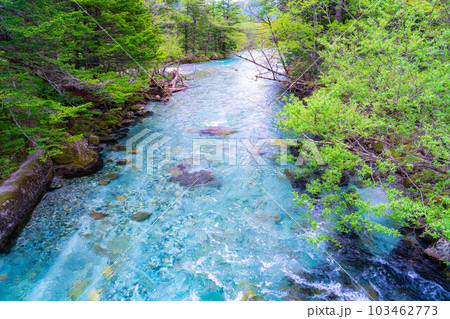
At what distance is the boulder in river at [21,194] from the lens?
13.4ft

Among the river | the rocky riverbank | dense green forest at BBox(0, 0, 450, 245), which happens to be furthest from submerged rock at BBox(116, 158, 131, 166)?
dense green forest at BBox(0, 0, 450, 245)

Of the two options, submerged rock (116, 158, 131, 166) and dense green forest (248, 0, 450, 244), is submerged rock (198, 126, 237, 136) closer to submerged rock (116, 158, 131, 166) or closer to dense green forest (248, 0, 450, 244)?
submerged rock (116, 158, 131, 166)

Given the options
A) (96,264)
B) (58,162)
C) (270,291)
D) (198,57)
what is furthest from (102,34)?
(198,57)

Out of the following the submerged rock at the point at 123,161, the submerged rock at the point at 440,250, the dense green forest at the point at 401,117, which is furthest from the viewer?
the submerged rock at the point at 123,161

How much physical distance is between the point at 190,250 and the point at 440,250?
4.29 metres

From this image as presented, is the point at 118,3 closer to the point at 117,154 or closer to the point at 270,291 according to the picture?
the point at 117,154

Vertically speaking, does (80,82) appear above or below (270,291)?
above

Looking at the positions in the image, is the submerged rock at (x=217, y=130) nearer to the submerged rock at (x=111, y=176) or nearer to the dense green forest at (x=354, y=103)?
the dense green forest at (x=354, y=103)

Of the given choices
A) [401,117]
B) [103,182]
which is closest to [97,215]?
[103,182]

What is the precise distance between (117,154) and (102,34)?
476cm

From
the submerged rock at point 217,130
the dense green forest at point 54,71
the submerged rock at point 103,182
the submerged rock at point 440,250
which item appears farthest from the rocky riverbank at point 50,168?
the submerged rock at point 440,250

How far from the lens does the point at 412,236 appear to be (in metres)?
4.22

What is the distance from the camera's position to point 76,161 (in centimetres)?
628

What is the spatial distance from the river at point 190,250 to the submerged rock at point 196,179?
0.64 ft
